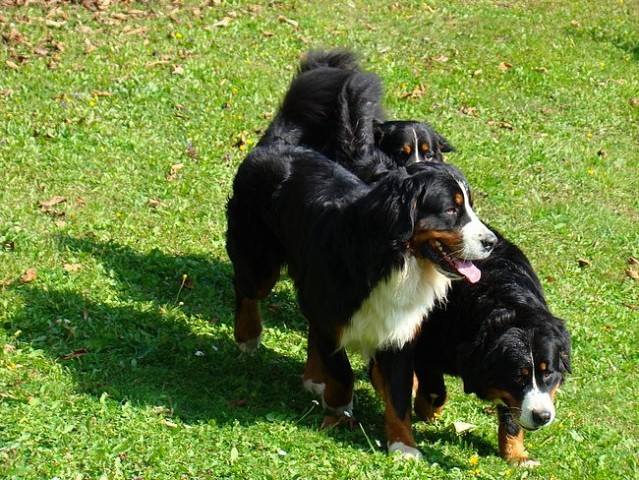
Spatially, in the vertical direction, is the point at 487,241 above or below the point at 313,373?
above

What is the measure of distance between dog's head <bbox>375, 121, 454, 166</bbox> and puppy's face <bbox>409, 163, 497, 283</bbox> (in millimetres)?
2806

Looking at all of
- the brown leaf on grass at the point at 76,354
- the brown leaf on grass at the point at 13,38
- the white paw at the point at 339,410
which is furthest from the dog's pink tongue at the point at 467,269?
the brown leaf on grass at the point at 13,38

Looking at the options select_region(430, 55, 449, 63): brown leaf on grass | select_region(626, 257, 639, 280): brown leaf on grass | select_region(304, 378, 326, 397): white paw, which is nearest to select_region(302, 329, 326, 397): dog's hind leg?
select_region(304, 378, 326, 397): white paw

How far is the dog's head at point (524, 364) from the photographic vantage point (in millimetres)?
5906

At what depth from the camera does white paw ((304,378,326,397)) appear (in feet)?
22.5

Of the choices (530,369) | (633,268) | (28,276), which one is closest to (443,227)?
(530,369)

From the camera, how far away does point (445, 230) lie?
5617mm

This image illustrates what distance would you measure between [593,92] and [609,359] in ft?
22.4

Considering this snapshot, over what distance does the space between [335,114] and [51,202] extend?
2.87 m

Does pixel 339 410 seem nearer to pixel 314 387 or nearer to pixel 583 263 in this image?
pixel 314 387

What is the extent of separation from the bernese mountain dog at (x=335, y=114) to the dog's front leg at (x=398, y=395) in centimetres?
183

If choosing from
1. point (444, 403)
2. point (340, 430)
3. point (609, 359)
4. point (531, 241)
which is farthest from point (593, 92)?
point (340, 430)

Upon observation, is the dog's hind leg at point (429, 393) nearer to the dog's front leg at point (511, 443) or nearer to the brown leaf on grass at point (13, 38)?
the dog's front leg at point (511, 443)

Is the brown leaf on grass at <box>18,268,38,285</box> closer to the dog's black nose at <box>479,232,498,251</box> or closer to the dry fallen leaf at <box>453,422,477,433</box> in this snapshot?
the dry fallen leaf at <box>453,422,477,433</box>
